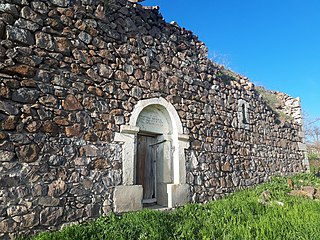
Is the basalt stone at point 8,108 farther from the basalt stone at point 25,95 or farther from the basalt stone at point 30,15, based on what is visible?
the basalt stone at point 30,15

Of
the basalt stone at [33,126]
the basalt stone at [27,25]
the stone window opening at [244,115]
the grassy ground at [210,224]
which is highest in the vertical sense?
the basalt stone at [27,25]

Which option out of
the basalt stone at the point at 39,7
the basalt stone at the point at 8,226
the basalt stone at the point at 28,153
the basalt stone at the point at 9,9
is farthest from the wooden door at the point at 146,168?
the basalt stone at the point at 9,9

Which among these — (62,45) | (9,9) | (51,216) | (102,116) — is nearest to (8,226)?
(51,216)

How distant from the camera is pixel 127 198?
4492 mm

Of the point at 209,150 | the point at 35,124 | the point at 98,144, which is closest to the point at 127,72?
the point at 98,144

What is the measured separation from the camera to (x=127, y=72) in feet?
16.4

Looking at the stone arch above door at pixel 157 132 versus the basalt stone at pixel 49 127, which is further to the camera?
the stone arch above door at pixel 157 132

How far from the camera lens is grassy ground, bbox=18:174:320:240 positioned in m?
3.43

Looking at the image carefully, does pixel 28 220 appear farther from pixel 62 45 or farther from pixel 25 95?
pixel 62 45

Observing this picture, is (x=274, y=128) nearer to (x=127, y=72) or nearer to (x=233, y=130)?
(x=233, y=130)

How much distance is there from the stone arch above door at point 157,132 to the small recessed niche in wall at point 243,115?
2512 mm

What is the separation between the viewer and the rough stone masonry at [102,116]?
358cm

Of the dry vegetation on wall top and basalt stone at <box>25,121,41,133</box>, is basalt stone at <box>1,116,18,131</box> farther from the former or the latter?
the dry vegetation on wall top

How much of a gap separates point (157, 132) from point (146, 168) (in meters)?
0.80
